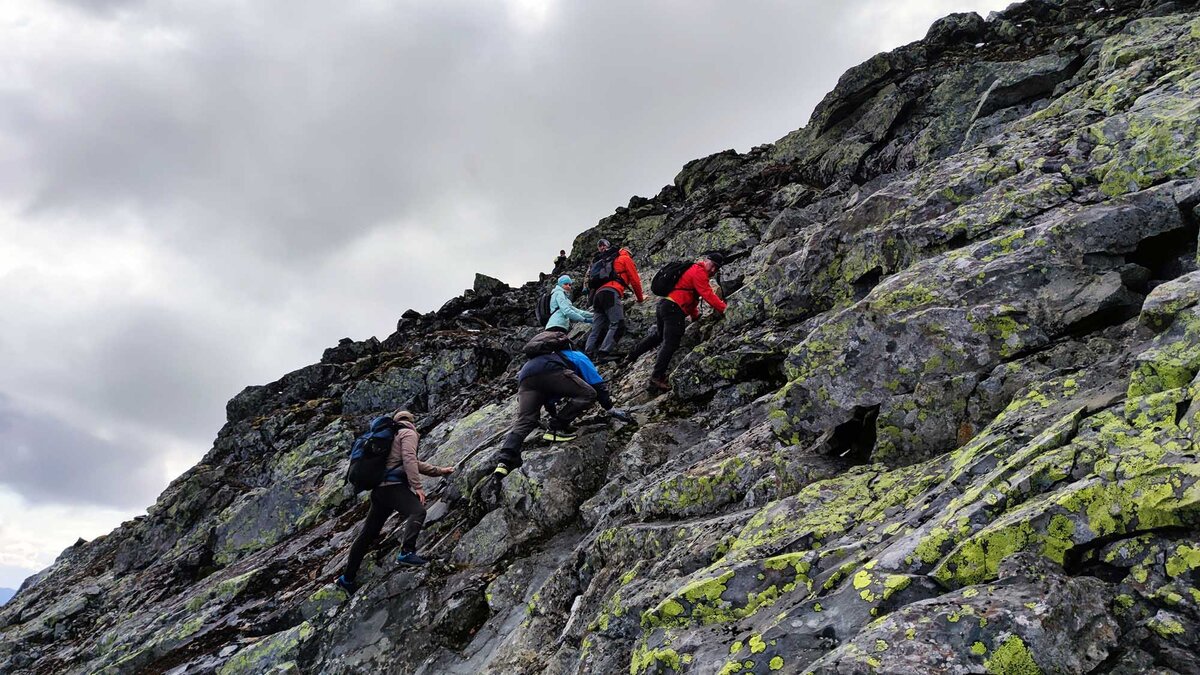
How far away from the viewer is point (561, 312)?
15.8 metres

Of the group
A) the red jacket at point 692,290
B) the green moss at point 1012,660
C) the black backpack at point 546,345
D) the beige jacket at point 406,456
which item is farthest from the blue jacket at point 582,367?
the green moss at point 1012,660

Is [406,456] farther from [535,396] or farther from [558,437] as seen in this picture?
[558,437]

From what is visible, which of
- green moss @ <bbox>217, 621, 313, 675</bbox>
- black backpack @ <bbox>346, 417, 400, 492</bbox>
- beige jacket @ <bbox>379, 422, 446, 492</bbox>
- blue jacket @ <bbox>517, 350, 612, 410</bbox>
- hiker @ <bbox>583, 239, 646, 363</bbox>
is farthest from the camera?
hiker @ <bbox>583, 239, 646, 363</bbox>

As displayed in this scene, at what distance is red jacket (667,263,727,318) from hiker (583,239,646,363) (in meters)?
3.60

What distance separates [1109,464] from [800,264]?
9.47m

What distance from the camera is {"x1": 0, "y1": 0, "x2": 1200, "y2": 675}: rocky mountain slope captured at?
4.17m

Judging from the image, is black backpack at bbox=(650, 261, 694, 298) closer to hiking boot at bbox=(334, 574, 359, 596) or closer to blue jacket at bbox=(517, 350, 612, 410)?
blue jacket at bbox=(517, 350, 612, 410)

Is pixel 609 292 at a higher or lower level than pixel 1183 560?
higher

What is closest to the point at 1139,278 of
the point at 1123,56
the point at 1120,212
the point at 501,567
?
the point at 1120,212

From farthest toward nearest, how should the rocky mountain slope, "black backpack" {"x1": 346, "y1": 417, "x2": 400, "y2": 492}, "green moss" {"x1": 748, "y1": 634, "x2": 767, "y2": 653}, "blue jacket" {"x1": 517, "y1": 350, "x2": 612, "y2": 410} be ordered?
"blue jacket" {"x1": 517, "y1": 350, "x2": 612, "y2": 410} → "black backpack" {"x1": 346, "y1": 417, "x2": 400, "y2": 492} → "green moss" {"x1": 748, "y1": 634, "x2": 767, "y2": 653} → the rocky mountain slope

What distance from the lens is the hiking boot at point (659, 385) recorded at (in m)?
14.9

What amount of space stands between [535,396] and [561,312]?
3.38m

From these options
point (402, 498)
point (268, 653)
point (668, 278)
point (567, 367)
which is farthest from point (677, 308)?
point (268, 653)

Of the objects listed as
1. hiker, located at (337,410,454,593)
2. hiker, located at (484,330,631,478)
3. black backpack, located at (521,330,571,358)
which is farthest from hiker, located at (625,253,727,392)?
hiker, located at (337,410,454,593)
